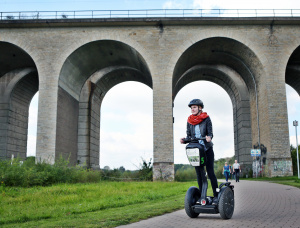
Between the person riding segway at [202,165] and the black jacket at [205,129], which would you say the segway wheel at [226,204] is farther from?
the black jacket at [205,129]

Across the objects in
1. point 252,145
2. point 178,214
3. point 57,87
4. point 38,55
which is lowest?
point 178,214

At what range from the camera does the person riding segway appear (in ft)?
19.8

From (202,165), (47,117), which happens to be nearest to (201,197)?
(202,165)

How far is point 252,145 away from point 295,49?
8537 millimetres

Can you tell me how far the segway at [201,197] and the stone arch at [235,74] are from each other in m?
19.4

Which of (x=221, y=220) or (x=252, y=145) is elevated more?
(x=252, y=145)

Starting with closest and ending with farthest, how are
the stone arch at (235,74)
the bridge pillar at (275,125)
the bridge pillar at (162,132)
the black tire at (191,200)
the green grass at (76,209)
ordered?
the black tire at (191,200)
the green grass at (76,209)
the bridge pillar at (162,132)
the bridge pillar at (275,125)
the stone arch at (235,74)

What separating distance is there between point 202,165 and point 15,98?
91.6 ft

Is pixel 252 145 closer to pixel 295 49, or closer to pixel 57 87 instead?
pixel 295 49

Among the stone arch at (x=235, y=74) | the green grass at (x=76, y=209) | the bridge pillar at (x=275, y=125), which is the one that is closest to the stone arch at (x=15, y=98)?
the stone arch at (x=235, y=74)

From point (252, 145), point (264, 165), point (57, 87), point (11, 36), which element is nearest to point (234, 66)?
point (252, 145)

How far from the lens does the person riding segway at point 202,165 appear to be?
6.03 meters

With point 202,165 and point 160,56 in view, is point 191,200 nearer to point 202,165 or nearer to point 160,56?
point 202,165

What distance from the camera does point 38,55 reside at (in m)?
24.7
